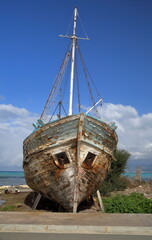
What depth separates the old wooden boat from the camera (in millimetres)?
8406

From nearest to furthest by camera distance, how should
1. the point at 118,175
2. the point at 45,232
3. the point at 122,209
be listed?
the point at 45,232 < the point at 122,209 < the point at 118,175

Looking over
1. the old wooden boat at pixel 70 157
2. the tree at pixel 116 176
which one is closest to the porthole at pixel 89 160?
the old wooden boat at pixel 70 157

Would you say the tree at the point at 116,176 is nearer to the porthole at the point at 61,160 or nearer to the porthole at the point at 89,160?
the porthole at the point at 89,160

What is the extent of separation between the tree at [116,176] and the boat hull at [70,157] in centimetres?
858

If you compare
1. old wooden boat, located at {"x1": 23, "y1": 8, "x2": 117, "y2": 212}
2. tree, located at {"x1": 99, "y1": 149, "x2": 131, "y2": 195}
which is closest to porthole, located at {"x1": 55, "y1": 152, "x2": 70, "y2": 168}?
old wooden boat, located at {"x1": 23, "y1": 8, "x2": 117, "y2": 212}

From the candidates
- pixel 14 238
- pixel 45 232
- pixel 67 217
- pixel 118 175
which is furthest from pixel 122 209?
pixel 118 175

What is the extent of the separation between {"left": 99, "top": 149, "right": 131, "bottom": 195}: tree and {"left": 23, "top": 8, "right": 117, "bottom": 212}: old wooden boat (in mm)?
8533

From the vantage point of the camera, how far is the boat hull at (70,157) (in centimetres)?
841

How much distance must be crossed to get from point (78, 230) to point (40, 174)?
13.5 ft

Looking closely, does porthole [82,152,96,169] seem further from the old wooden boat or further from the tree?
the tree

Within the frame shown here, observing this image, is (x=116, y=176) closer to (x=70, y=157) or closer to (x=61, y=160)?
(x=61, y=160)

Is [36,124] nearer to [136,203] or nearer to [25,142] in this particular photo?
[25,142]

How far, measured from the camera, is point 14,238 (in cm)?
471

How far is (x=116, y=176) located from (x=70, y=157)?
12384mm
